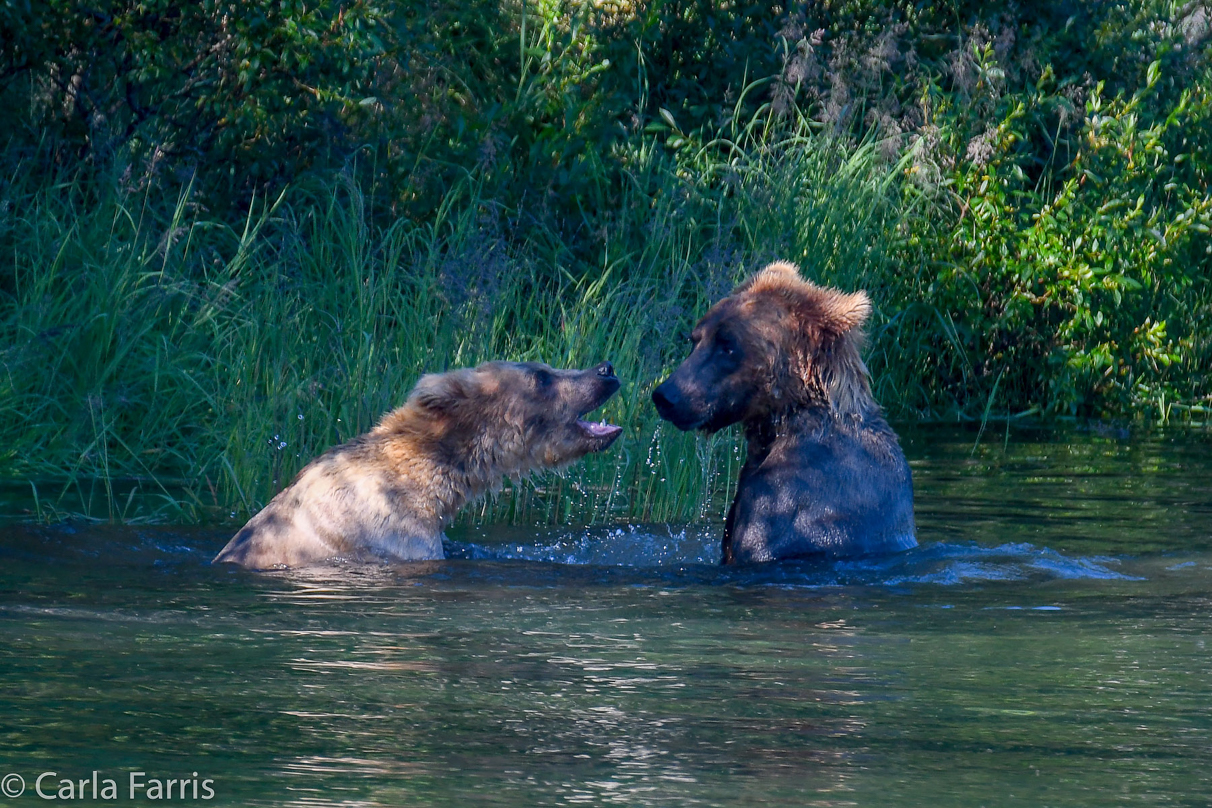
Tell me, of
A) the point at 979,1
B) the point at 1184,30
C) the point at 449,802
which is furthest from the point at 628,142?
the point at 449,802

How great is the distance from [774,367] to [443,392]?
1558 mm

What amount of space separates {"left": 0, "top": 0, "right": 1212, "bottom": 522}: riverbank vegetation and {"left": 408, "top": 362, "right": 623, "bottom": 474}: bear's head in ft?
3.74

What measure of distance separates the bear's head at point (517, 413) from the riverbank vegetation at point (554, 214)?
114 centimetres

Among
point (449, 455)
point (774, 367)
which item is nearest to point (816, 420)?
point (774, 367)

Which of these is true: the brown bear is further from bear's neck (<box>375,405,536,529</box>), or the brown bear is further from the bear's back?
bear's neck (<box>375,405,536,529</box>)

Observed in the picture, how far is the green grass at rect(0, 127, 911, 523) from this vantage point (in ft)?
29.5

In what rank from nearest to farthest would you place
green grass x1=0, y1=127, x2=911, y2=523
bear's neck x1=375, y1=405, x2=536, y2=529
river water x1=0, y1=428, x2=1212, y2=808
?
river water x1=0, y1=428, x2=1212, y2=808 → bear's neck x1=375, y1=405, x2=536, y2=529 → green grass x1=0, y1=127, x2=911, y2=523

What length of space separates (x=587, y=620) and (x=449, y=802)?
2347 millimetres

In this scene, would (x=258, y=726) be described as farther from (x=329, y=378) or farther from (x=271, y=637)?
(x=329, y=378)

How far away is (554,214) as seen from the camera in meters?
13.5

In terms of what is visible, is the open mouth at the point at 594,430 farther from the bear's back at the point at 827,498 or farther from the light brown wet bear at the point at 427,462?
the bear's back at the point at 827,498

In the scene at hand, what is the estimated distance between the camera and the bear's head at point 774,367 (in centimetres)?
717

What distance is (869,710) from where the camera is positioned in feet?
14.4

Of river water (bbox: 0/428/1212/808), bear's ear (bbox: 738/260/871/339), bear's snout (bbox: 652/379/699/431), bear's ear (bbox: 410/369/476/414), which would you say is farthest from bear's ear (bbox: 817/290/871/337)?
bear's ear (bbox: 410/369/476/414)
